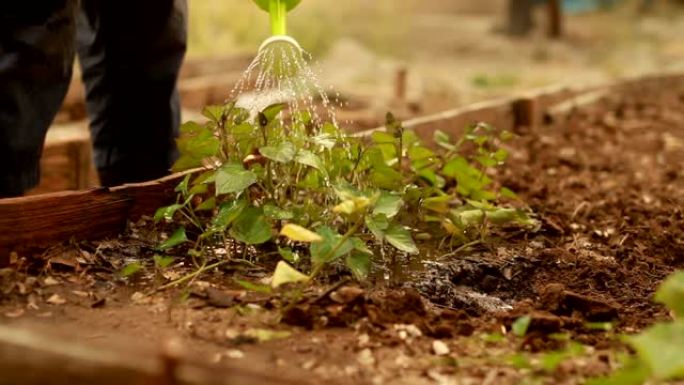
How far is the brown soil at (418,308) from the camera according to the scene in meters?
1.70

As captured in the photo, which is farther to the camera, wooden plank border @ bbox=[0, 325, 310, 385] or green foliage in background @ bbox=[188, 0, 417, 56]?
green foliage in background @ bbox=[188, 0, 417, 56]

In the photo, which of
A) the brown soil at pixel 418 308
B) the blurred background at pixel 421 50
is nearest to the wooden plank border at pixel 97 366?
the brown soil at pixel 418 308

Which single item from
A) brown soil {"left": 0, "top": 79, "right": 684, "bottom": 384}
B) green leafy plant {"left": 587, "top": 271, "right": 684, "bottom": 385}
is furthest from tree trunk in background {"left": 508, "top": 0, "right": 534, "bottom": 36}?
green leafy plant {"left": 587, "top": 271, "right": 684, "bottom": 385}

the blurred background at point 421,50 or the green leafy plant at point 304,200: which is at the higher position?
the green leafy plant at point 304,200

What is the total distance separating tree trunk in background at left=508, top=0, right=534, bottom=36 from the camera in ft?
38.0

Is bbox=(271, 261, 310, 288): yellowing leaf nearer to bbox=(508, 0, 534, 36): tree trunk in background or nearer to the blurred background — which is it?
the blurred background

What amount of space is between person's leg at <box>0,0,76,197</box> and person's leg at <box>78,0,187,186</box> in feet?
1.29

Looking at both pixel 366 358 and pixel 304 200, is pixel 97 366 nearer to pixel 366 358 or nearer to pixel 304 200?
pixel 366 358

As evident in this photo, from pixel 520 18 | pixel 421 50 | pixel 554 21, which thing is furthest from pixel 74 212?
pixel 520 18

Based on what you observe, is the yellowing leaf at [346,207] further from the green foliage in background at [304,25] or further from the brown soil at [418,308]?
the green foliage in background at [304,25]

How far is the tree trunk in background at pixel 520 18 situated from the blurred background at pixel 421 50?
0.04 ft

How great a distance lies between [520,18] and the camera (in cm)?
1167

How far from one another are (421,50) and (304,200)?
332 inches

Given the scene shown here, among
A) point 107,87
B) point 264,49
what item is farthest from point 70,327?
point 107,87
